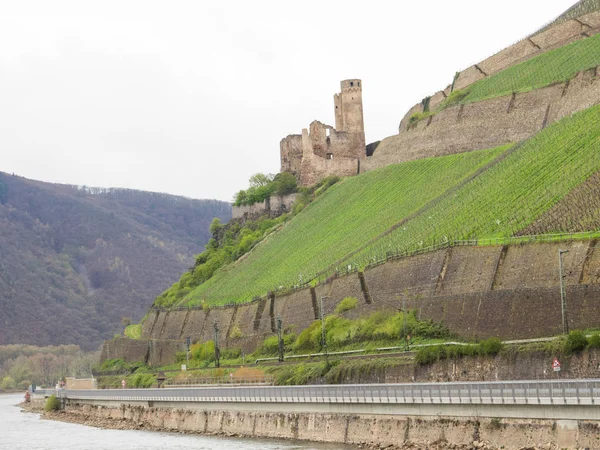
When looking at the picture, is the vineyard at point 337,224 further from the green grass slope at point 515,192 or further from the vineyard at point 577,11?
the vineyard at point 577,11

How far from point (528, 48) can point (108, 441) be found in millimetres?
70583

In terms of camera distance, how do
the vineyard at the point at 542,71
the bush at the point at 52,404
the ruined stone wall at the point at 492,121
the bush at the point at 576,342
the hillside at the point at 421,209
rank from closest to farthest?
the bush at the point at 576,342 < the hillside at the point at 421,209 < the ruined stone wall at the point at 492,121 < the vineyard at the point at 542,71 < the bush at the point at 52,404

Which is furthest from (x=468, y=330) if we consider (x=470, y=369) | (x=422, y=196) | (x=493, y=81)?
(x=493, y=81)

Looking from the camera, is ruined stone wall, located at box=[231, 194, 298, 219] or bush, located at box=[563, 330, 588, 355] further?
ruined stone wall, located at box=[231, 194, 298, 219]

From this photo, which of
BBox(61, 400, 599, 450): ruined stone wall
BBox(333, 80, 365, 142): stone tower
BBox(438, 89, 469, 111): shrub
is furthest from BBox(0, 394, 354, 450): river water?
BBox(333, 80, 365, 142): stone tower

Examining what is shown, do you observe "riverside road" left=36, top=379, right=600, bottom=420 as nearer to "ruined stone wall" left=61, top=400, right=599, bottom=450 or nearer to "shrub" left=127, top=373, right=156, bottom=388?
"ruined stone wall" left=61, top=400, right=599, bottom=450

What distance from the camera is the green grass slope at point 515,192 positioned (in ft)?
244

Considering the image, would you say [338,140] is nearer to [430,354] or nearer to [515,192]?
[515,192]

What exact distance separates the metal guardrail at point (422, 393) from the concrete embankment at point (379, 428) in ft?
2.28

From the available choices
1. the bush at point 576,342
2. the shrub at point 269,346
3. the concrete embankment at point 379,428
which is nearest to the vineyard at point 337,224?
the shrub at point 269,346

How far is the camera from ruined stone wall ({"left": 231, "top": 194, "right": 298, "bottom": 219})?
141 metres

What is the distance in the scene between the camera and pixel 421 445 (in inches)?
1938

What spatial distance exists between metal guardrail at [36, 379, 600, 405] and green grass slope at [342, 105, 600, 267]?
56.0 ft

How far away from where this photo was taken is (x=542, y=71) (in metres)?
115
